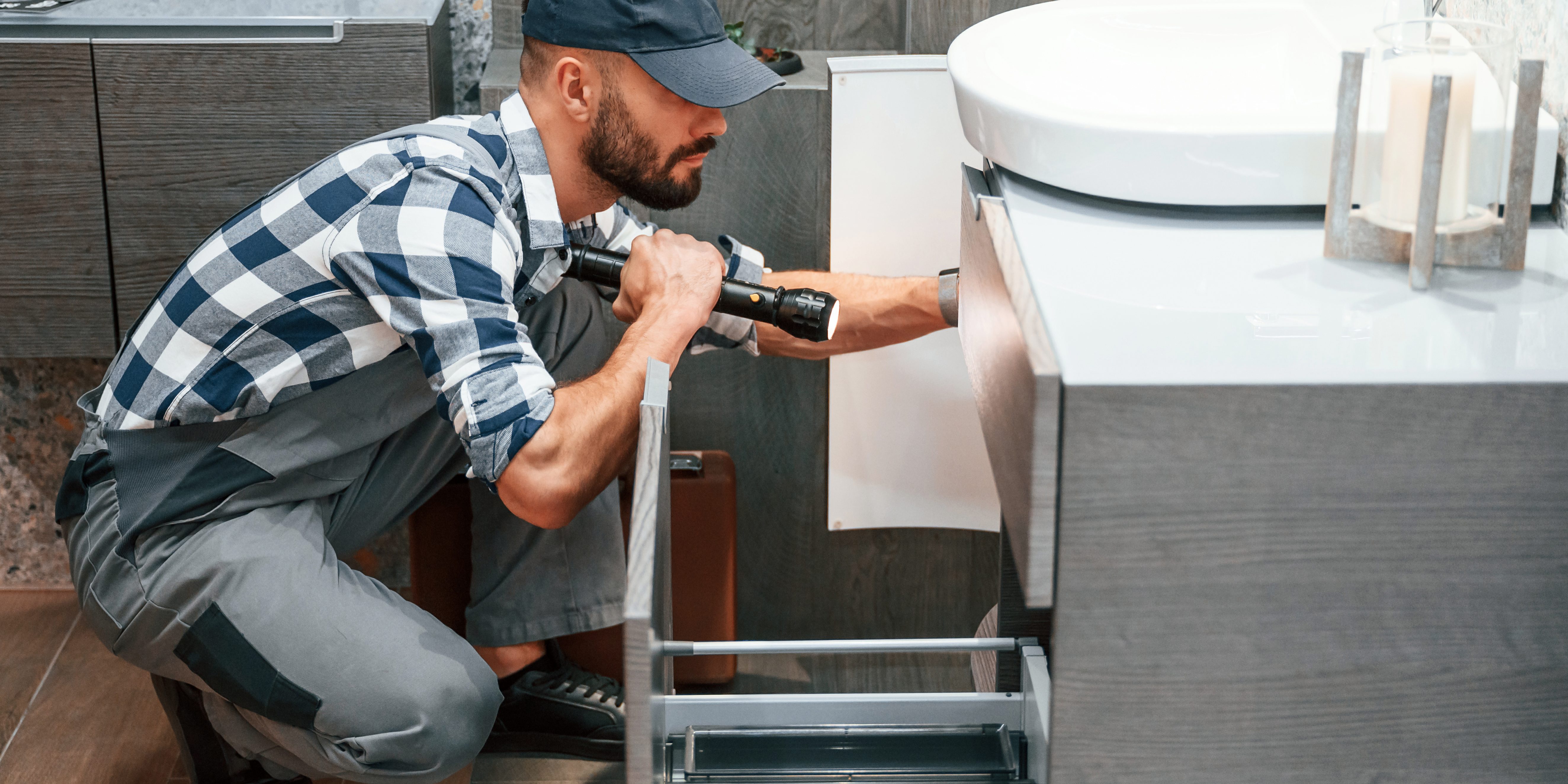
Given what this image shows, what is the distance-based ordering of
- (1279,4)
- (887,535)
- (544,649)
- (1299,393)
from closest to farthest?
1. (1299,393)
2. (1279,4)
3. (544,649)
4. (887,535)

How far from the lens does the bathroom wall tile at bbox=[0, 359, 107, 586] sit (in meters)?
1.86

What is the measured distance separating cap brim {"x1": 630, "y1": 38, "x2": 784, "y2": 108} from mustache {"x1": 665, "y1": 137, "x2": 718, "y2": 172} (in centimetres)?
7

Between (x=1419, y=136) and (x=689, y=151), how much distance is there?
75 centimetres

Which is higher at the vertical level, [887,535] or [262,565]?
[262,565]

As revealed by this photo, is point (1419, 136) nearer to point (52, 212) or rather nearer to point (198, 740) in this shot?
point (198, 740)

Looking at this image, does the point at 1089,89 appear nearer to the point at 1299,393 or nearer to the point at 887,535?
the point at 1299,393

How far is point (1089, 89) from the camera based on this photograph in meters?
1.08

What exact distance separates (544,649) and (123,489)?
51 cm

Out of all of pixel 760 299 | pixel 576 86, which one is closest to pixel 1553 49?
pixel 760 299

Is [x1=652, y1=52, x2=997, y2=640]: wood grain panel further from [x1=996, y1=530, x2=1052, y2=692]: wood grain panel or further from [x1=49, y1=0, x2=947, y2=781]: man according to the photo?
[x1=996, y1=530, x2=1052, y2=692]: wood grain panel

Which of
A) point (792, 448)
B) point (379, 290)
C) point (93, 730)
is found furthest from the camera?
point (792, 448)

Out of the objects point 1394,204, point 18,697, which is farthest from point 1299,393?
point 18,697

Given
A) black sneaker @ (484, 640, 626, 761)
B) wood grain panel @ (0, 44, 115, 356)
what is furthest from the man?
wood grain panel @ (0, 44, 115, 356)

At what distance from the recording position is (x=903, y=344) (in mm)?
1646
